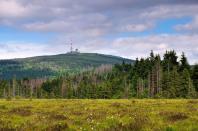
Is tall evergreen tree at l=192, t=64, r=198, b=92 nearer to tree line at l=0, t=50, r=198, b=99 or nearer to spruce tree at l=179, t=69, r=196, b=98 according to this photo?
tree line at l=0, t=50, r=198, b=99

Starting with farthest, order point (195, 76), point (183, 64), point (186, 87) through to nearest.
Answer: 1. point (183, 64)
2. point (195, 76)
3. point (186, 87)

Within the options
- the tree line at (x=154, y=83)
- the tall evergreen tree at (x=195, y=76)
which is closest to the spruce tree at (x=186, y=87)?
the tree line at (x=154, y=83)

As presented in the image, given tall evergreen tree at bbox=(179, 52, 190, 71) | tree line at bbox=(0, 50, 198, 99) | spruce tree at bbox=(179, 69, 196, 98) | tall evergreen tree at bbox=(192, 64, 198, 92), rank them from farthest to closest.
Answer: tall evergreen tree at bbox=(179, 52, 190, 71) < tall evergreen tree at bbox=(192, 64, 198, 92) < tree line at bbox=(0, 50, 198, 99) < spruce tree at bbox=(179, 69, 196, 98)

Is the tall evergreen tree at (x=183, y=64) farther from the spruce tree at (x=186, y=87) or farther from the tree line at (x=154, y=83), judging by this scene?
the spruce tree at (x=186, y=87)

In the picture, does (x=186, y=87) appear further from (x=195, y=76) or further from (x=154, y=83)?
(x=154, y=83)

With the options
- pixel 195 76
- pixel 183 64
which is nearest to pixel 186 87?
pixel 195 76

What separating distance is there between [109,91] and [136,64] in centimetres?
2152

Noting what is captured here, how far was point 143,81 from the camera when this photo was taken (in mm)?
155625

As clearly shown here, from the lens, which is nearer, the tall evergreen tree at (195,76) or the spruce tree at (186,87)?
the spruce tree at (186,87)

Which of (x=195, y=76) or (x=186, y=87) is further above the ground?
(x=195, y=76)

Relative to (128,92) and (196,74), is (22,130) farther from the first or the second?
(128,92)

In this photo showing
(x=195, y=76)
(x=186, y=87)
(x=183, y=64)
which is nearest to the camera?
(x=186, y=87)

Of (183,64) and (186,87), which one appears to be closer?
(186,87)

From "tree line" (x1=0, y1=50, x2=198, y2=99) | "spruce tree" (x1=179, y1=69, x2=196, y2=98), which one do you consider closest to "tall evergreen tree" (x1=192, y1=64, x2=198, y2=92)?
"tree line" (x1=0, y1=50, x2=198, y2=99)
